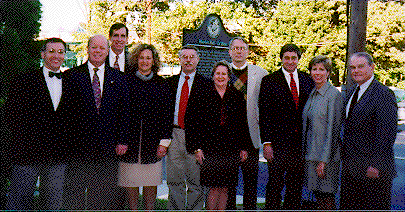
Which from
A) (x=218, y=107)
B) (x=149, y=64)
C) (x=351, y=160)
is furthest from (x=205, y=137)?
(x=351, y=160)

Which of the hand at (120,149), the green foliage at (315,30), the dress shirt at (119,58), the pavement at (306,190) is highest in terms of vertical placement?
the green foliage at (315,30)

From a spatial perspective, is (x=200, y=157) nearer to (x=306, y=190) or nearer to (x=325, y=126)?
(x=325, y=126)

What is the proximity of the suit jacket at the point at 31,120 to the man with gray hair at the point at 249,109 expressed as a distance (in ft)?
6.54

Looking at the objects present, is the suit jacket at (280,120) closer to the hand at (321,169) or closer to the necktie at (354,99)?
the hand at (321,169)

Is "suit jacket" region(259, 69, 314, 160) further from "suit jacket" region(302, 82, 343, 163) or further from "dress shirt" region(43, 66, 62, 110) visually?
"dress shirt" region(43, 66, 62, 110)

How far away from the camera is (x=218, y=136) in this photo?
3.98 meters

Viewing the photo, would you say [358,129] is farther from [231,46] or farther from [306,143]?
[231,46]

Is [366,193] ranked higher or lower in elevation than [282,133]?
lower

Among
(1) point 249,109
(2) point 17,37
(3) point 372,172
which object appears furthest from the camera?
(1) point 249,109

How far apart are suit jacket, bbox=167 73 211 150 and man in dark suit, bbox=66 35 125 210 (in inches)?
25.9

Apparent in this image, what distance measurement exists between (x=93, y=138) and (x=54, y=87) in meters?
0.62

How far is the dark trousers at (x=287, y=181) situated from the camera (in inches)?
166

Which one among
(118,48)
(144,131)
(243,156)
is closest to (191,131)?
(144,131)

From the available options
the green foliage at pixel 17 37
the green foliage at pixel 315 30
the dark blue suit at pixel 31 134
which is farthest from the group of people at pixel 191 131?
the green foliage at pixel 315 30
